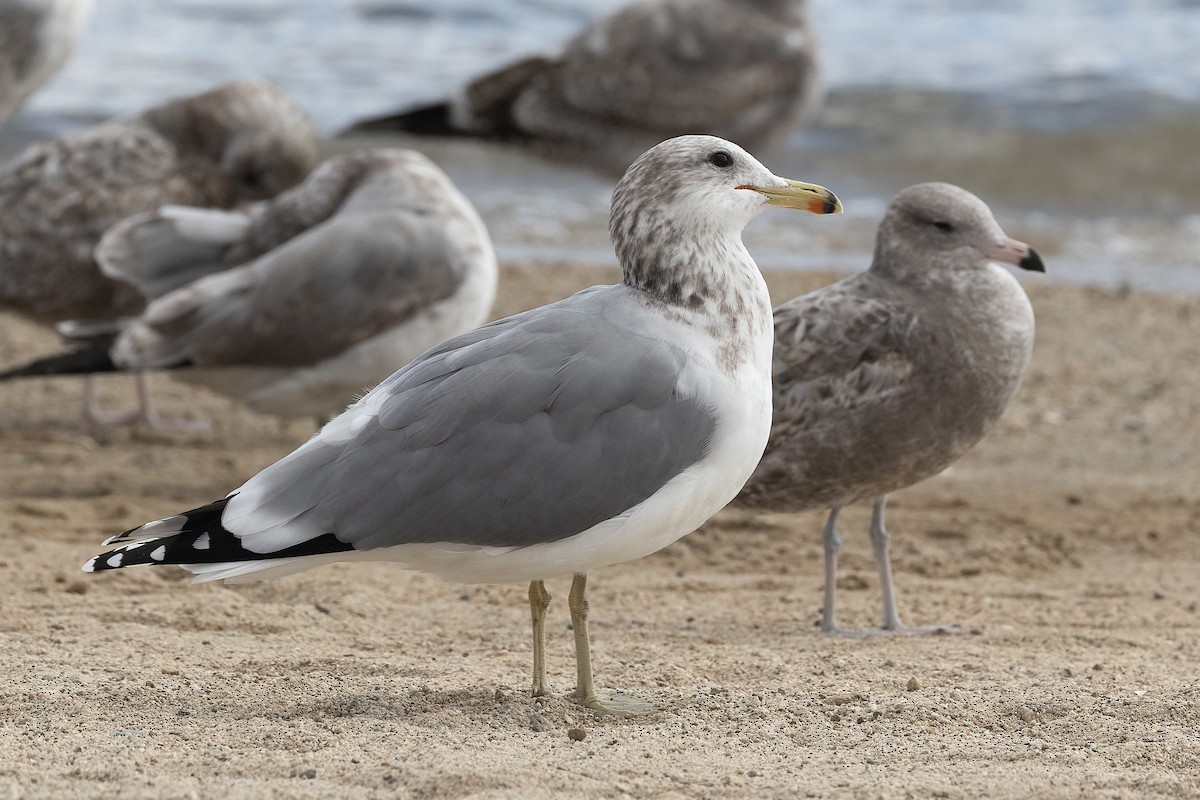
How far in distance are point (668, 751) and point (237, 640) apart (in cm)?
152

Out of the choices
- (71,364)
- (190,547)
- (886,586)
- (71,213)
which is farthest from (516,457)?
(71,213)

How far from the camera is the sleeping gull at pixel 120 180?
783 cm

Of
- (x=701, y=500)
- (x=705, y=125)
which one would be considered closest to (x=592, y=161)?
(x=705, y=125)

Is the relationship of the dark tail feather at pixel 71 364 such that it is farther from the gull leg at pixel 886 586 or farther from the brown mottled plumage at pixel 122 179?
the gull leg at pixel 886 586

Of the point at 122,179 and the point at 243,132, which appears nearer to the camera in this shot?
the point at 122,179

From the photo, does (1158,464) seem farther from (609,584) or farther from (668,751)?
(668,751)

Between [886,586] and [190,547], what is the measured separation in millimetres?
2458

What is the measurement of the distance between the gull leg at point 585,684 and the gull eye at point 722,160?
107 cm

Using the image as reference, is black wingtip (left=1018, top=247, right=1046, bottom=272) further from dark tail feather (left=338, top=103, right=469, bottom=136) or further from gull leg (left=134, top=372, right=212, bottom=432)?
dark tail feather (left=338, top=103, right=469, bottom=136)

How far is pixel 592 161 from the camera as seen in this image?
10.8 meters

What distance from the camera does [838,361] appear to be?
5129mm

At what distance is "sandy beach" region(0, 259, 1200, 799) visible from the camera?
3453 mm

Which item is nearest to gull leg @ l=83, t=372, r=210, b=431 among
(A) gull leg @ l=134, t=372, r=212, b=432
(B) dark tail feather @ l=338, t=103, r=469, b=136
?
(A) gull leg @ l=134, t=372, r=212, b=432

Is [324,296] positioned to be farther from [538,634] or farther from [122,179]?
[538,634]
